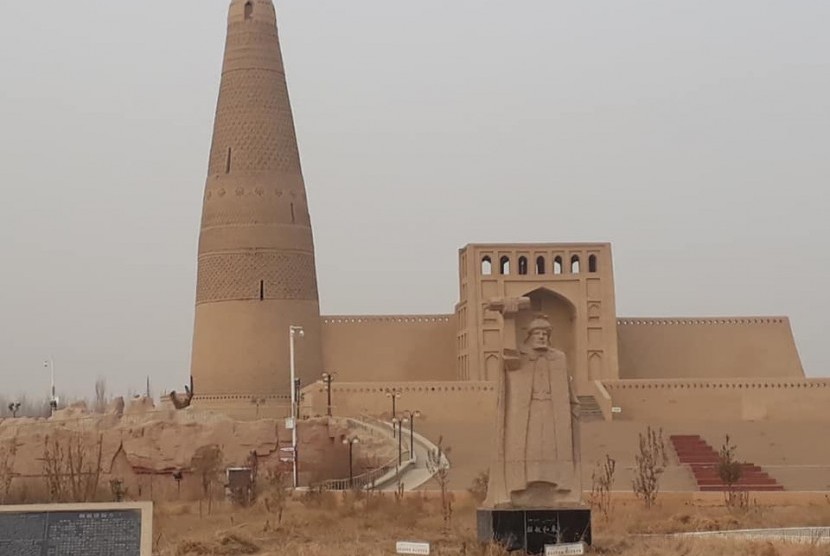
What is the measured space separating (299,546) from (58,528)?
11.8ft

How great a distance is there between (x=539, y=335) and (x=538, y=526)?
61.3 inches

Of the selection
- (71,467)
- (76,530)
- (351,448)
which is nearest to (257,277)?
(351,448)

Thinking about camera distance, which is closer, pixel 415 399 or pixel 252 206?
pixel 415 399

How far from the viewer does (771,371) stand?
31062mm

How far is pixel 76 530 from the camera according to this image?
7191mm

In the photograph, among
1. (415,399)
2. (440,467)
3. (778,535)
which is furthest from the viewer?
(415,399)

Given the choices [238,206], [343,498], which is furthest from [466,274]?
[343,498]

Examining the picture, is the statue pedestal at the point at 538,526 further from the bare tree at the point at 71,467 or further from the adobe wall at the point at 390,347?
the adobe wall at the point at 390,347

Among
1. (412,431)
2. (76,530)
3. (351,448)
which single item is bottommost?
(76,530)

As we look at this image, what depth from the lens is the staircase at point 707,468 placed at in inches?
809

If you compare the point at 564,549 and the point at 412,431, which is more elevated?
the point at 412,431

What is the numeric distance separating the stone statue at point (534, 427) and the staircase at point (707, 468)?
362 inches

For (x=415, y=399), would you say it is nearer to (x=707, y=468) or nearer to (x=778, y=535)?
(x=707, y=468)

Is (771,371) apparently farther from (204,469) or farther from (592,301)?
(204,469)
